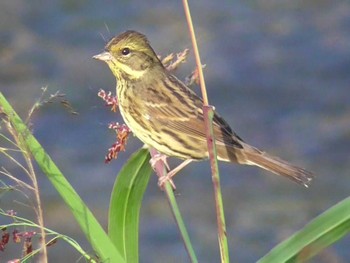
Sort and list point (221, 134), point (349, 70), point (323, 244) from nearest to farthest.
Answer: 1. point (323, 244)
2. point (221, 134)
3. point (349, 70)

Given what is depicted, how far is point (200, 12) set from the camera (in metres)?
12.8

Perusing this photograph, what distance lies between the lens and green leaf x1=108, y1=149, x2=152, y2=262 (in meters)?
3.51

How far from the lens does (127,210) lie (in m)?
3.59

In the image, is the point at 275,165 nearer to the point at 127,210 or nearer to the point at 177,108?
the point at 177,108

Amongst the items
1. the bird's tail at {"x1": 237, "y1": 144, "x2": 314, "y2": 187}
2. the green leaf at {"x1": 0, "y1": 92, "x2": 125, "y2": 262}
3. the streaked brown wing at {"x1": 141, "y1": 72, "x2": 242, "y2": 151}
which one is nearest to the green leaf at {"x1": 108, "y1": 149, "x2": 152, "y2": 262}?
the green leaf at {"x1": 0, "y1": 92, "x2": 125, "y2": 262}

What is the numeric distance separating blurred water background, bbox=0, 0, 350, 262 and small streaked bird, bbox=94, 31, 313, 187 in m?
4.29

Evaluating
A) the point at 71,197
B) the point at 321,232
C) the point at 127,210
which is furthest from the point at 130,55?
the point at 321,232

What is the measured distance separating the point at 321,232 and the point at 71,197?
0.73m

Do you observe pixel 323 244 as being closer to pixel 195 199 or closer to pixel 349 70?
pixel 195 199

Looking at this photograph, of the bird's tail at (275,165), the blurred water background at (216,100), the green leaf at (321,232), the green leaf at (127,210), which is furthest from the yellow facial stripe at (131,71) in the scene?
the blurred water background at (216,100)

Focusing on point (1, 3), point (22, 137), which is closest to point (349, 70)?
point (1, 3)

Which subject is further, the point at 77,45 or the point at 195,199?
the point at 77,45

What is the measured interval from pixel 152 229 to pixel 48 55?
2615 millimetres

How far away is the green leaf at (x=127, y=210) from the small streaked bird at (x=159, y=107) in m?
1.14
